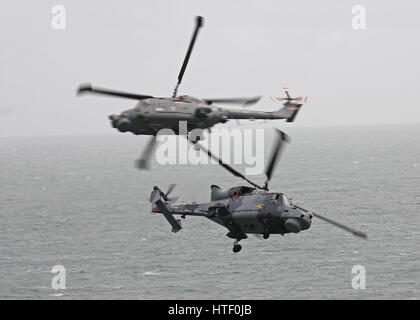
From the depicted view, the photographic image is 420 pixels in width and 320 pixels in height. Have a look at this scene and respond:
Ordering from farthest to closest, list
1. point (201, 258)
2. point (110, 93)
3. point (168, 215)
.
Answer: point (201, 258), point (168, 215), point (110, 93)

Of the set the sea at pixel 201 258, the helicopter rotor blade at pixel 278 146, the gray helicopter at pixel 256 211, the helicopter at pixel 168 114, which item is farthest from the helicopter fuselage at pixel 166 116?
the sea at pixel 201 258

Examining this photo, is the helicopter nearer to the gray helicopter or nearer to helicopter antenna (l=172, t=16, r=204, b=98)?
helicopter antenna (l=172, t=16, r=204, b=98)

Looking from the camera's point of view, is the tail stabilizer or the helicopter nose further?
the tail stabilizer

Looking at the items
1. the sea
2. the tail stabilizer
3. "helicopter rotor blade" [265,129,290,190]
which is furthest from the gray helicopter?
the sea

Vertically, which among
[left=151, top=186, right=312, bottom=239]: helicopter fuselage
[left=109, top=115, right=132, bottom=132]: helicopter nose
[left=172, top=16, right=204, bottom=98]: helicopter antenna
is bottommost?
[left=151, top=186, right=312, bottom=239]: helicopter fuselage

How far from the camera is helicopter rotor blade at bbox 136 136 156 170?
26.2 meters

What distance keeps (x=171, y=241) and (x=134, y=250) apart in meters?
10.8

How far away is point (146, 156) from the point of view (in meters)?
27.4

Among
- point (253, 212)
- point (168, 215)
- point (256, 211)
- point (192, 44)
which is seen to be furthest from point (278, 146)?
point (168, 215)

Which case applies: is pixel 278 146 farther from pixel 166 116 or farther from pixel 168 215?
pixel 168 215

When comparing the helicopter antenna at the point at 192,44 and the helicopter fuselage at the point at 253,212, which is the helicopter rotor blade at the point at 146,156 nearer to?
the helicopter antenna at the point at 192,44

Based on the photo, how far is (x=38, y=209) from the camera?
166m
